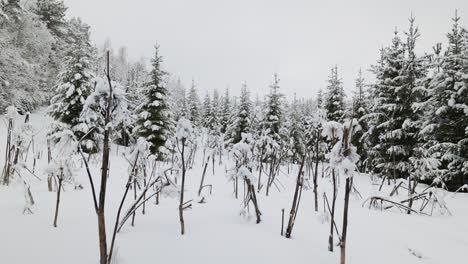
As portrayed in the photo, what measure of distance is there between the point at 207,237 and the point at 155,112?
50.4 ft

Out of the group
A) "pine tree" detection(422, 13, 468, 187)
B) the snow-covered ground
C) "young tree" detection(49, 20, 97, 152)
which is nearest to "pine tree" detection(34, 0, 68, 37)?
"young tree" detection(49, 20, 97, 152)

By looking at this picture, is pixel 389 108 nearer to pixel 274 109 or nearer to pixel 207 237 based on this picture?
pixel 274 109

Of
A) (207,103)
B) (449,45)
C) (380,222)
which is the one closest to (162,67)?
(380,222)

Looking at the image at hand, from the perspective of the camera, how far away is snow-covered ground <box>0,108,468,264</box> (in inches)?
91.2

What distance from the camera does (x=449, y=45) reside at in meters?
12.6

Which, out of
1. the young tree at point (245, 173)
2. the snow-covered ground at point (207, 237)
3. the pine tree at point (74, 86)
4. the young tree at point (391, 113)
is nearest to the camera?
the snow-covered ground at point (207, 237)

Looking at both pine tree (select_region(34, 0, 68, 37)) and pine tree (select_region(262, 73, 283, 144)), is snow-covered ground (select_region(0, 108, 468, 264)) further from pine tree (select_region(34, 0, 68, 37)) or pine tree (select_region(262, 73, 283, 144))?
pine tree (select_region(34, 0, 68, 37))

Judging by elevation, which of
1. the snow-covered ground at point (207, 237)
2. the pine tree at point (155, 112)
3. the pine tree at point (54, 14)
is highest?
the pine tree at point (54, 14)

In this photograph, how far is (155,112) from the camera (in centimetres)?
1691

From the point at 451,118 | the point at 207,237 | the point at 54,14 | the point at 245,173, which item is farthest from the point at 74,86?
the point at 451,118

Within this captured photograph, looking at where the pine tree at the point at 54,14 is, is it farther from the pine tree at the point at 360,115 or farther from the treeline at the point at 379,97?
the pine tree at the point at 360,115

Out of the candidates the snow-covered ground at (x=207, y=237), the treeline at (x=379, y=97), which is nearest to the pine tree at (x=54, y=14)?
the treeline at (x=379, y=97)

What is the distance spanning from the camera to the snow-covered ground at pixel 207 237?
2316 millimetres

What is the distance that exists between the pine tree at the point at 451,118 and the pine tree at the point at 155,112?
637 inches
